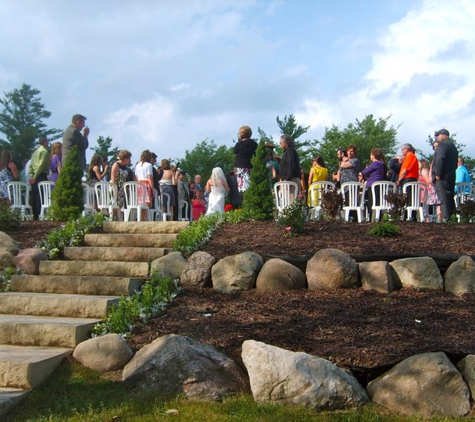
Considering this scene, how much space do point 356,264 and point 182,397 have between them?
2927 millimetres

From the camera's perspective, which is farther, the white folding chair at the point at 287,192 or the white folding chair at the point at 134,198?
the white folding chair at the point at 134,198

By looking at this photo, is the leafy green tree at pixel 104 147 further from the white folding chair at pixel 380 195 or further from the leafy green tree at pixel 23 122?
the white folding chair at pixel 380 195

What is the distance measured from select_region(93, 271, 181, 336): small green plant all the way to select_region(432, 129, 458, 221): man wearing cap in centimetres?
579

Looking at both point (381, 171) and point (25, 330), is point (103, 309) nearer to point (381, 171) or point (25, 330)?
point (25, 330)

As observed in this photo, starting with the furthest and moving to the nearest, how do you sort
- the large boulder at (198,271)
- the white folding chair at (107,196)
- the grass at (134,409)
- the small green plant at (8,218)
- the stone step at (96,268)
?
the white folding chair at (107,196) → the small green plant at (8,218) → the stone step at (96,268) → the large boulder at (198,271) → the grass at (134,409)

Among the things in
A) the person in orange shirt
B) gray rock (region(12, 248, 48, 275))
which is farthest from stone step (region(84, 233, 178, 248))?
the person in orange shirt

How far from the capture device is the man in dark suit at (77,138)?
1152cm

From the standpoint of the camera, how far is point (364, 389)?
485 cm

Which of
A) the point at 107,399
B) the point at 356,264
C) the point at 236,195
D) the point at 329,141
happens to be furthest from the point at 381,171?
the point at 329,141

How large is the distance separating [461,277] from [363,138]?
105 ft

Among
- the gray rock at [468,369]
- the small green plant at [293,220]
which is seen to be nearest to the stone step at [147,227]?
the small green plant at [293,220]

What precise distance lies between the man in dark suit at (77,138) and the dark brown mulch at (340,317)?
4996 mm

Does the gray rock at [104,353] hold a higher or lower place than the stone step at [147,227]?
lower

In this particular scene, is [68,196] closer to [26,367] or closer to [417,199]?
[26,367]
